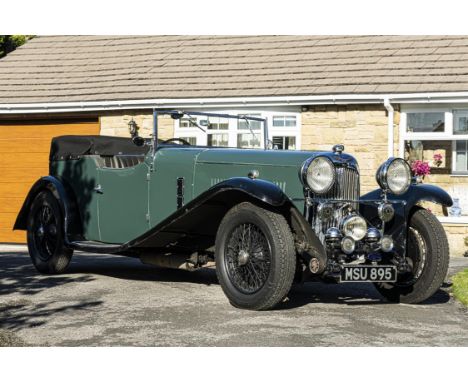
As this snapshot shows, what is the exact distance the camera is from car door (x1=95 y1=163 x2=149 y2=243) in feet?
29.1

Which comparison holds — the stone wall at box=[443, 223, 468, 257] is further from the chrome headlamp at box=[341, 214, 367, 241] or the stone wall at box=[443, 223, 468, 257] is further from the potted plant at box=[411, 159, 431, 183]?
the chrome headlamp at box=[341, 214, 367, 241]

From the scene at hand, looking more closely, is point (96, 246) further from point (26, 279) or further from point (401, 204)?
point (401, 204)

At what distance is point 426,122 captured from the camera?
14.4m

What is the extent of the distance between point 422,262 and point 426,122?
699 centimetres

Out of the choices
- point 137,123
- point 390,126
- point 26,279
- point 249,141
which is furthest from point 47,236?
point 390,126

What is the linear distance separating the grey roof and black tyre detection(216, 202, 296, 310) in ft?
23.7

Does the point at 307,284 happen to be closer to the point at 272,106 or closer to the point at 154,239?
the point at 154,239

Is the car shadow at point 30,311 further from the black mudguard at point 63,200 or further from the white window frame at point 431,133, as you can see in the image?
the white window frame at point 431,133

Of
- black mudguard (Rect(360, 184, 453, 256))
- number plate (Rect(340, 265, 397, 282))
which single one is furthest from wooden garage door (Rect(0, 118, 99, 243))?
number plate (Rect(340, 265, 397, 282))

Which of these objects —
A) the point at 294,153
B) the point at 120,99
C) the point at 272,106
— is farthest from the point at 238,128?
the point at 120,99

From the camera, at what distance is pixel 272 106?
1483 cm

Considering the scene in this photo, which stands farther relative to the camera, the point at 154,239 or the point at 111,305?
the point at 154,239

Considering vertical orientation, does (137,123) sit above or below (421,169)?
above

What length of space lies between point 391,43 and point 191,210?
8.63 meters
